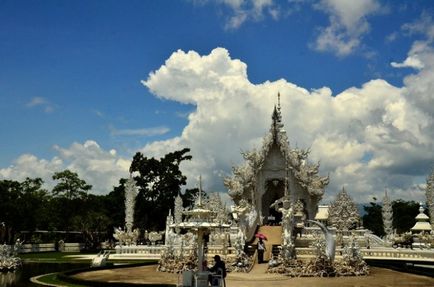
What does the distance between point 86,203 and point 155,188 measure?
957cm

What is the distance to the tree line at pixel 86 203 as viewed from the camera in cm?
4725

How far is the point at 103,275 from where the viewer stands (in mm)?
23156

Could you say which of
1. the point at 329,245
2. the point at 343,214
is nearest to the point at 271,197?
the point at 343,214

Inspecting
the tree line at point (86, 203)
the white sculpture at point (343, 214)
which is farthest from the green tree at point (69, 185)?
the white sculpture at point (343, 214)

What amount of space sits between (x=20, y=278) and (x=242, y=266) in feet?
31.7

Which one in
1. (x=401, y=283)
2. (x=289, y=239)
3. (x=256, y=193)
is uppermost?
(x=256, y=193)

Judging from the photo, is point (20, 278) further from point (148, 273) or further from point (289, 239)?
point (289, 239)

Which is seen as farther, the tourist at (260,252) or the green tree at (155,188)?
the green tree at (155,188)

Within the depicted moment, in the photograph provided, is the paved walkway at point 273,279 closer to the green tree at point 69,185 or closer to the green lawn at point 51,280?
the green lawn at point 51,280

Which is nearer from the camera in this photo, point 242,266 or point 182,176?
point 242,266

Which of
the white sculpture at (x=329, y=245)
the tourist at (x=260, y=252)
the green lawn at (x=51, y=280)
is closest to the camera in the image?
the green lawn at (x=51, y=280)

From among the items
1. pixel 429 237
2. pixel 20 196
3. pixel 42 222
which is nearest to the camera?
pixel 429 237

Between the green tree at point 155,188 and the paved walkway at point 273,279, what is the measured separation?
3832 cm

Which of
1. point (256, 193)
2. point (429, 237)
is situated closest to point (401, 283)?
point (429, 237)
